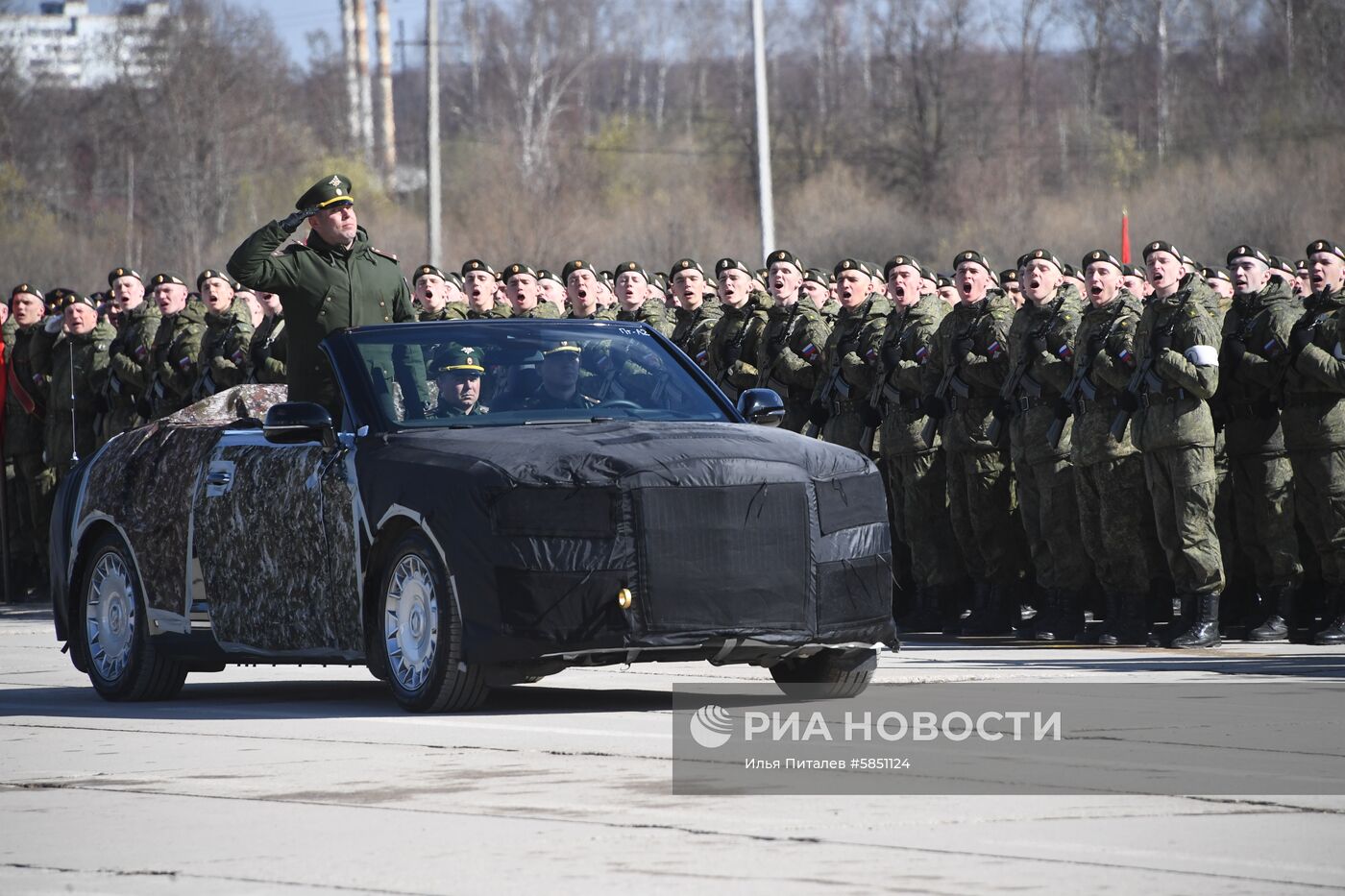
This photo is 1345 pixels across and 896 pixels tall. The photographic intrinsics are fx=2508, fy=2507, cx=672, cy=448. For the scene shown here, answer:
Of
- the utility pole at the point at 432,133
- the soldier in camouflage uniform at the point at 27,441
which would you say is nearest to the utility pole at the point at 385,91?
the utility pole at the point at 432,133

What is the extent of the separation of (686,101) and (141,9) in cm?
2554

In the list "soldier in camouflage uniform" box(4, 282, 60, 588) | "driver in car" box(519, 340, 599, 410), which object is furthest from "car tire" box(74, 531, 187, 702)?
"soldier in camouflage uniform" box(4, 282, 60, 588)

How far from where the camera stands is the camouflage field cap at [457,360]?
406 inches

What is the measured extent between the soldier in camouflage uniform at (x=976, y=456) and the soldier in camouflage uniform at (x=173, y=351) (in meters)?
6.57

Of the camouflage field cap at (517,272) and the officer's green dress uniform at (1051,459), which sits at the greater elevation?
the camouflage field cap at (517,272)

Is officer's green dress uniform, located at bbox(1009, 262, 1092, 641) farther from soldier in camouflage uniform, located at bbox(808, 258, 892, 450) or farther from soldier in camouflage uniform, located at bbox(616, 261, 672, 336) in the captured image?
soldier in camouflage uniform, located at bbox(616, 261, 672, 336)

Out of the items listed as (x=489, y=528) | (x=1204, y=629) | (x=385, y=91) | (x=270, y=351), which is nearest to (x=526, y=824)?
(x=489, y=528)

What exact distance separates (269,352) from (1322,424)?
309 inches

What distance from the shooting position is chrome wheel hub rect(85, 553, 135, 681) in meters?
11.4

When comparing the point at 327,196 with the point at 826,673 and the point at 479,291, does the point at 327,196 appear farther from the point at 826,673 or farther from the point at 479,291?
the point at 479,291

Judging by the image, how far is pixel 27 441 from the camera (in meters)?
21.5

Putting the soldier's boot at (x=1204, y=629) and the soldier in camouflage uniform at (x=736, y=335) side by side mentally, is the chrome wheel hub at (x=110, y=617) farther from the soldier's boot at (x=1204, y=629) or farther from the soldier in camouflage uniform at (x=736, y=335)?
the soldier in camouflage uniform at (x=736, y=335)

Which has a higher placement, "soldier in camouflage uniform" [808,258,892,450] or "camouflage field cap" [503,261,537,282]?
"camouflage field cap" [503,261,537,282]

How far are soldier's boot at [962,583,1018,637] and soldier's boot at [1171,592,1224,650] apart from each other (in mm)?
1752
